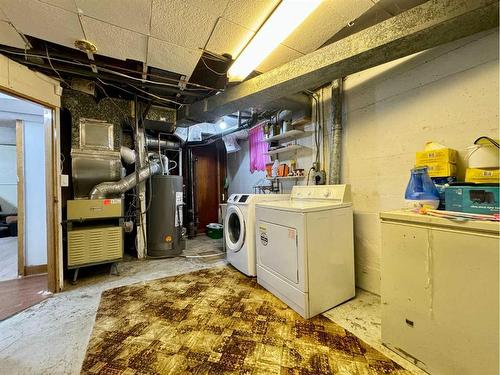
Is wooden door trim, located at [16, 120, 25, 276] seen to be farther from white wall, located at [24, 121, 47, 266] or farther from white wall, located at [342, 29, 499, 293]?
white wall, located at [342, 29, 499, 293]

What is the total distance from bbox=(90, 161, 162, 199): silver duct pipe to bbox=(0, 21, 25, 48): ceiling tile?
1.56 metres

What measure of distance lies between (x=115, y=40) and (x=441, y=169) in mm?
2794

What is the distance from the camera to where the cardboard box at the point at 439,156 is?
1559 millimetres

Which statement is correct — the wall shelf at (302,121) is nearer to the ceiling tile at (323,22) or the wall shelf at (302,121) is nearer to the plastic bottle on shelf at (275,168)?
the plastic bottle on shelf at (275,168)

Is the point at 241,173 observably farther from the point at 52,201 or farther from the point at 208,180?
the point at 52,201

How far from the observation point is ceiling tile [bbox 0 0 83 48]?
1.47m

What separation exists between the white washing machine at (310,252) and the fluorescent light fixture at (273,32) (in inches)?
56.1

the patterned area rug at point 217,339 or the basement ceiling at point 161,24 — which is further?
the basement ceiling at point 161,24

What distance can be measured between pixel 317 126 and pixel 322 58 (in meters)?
1.08

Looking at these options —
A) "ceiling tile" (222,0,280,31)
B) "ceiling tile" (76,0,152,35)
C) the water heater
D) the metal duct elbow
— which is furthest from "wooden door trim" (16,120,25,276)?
"ceiling tile" (222,0,280,31)

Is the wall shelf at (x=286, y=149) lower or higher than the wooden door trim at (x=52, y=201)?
higher

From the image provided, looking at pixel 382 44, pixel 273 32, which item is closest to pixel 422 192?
pixel 382 44

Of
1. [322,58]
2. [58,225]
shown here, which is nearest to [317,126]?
[322,58]

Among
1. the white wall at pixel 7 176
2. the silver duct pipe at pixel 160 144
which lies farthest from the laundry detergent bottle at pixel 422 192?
the white wall at pixel 7 176
